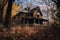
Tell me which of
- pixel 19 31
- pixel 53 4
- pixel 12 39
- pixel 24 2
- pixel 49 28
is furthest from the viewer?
pixel 24 2

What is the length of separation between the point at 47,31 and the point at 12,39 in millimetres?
1910

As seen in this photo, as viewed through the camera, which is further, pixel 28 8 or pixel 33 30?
pixel 28 8

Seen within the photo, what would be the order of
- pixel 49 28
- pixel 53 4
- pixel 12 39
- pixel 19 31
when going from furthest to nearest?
pixel 53 4 → pixel 49 28 → pixel 19 31 → pixel 12 39

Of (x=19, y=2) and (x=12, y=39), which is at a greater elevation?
(x=19, y=2)

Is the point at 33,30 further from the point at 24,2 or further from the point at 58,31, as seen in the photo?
the point at 24,2

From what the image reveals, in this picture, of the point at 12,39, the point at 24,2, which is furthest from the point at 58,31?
the point at 24,2

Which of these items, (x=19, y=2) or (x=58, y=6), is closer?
(x=58, y=6)

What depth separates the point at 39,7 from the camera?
43.8ft

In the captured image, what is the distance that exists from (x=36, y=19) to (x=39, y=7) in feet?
2.21

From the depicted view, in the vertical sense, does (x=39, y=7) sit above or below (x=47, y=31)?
above

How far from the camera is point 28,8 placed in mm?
13070

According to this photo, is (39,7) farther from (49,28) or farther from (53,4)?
(49,28)

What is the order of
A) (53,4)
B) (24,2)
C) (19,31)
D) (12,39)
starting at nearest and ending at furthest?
(12,39) → (19,31) → (53,4) → (24,2)

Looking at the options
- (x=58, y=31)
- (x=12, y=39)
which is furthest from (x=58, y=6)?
(x=12, y=39)
